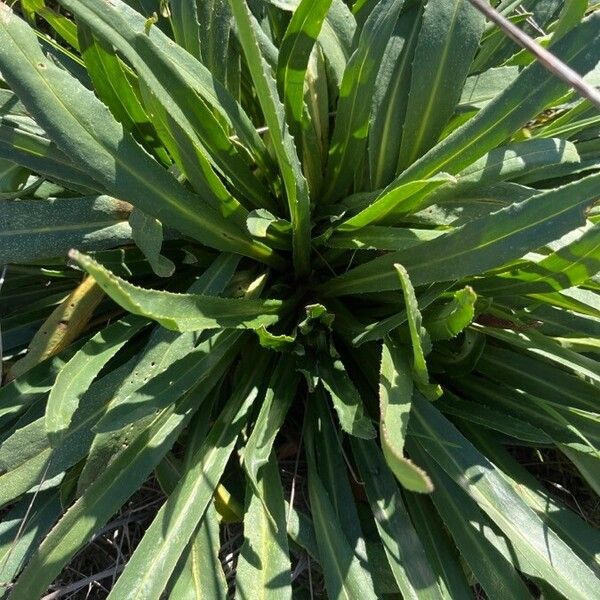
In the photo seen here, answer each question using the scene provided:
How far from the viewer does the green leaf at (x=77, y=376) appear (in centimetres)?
75

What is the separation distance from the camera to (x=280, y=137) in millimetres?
799


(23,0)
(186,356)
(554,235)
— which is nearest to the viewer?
(554,235)

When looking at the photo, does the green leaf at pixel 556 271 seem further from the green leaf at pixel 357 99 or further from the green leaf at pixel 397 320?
the green leaf at pixel 357 99

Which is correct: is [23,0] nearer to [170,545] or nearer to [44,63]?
[44,63]

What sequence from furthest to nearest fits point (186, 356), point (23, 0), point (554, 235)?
point (23, 0)
point (186, 356)
point (554, 235)

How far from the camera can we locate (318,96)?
1037mm

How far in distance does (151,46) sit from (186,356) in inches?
14.1

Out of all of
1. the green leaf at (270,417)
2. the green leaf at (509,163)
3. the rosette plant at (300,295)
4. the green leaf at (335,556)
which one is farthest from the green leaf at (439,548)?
the green leaf at (509,163)

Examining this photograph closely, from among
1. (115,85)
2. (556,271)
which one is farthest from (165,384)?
(556,271)

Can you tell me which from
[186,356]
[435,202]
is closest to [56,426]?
[186,356]

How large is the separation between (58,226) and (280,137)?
32 cm

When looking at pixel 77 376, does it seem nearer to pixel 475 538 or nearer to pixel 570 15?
pixel 475 538

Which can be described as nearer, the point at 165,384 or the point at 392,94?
the point at 165,384

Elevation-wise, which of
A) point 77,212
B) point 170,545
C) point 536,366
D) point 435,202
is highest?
point 435,202
